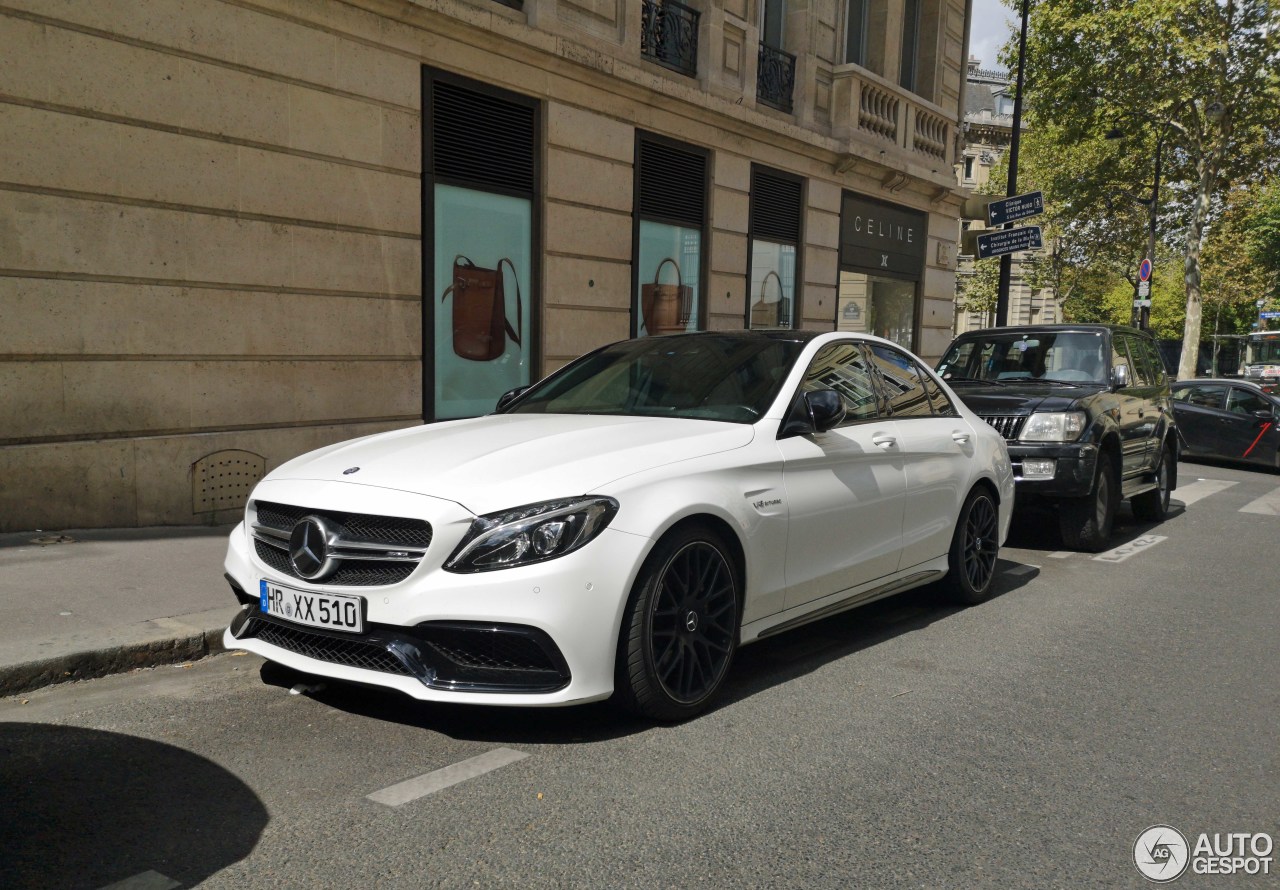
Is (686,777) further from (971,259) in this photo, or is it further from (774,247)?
(971,259)

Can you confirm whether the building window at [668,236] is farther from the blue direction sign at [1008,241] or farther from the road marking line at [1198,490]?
the road marking line at [1198,490]

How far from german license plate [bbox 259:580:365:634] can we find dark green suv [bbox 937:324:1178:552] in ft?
19.5

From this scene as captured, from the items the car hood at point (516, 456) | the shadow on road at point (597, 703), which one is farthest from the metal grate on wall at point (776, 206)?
the car hood at point (516, 456)

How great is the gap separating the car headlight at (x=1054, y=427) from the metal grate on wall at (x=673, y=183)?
593 centimetres

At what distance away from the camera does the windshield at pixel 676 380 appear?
484cm

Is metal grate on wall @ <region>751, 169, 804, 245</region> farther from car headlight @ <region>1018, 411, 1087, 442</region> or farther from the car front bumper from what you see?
the car front bumper

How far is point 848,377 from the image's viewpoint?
5.36m

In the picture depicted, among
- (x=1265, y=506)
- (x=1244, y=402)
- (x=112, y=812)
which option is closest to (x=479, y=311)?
(x=112, y=812)

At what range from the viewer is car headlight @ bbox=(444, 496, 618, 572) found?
3588 millimetres

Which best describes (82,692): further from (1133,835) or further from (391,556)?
(1133,835)

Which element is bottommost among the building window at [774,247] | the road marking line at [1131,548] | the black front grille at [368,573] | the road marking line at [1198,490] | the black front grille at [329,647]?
the road marking line at [1198,490]

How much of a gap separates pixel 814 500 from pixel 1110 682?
5.27 ft

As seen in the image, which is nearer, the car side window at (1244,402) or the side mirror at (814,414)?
the side mirror at (814,414)

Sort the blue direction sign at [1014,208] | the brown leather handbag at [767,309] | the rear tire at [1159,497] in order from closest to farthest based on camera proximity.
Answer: the rear tire at [1159,497], the brown leather handbag at [767,309], the blue direction sign at [1014,208]
